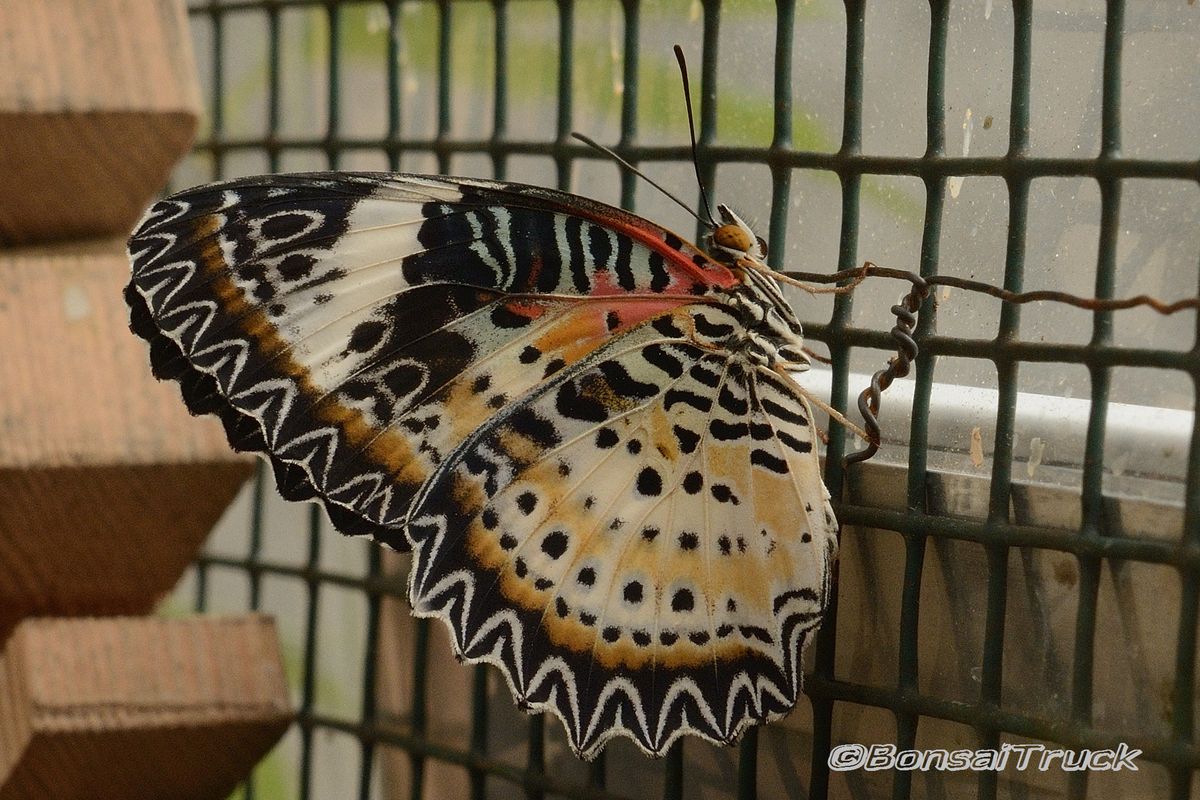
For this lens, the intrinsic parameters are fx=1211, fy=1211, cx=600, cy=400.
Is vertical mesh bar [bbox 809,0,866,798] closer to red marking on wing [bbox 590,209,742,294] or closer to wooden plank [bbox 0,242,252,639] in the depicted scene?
red marking on wing [bbox 590,209,742,294]

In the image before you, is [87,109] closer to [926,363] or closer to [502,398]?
[502,398]

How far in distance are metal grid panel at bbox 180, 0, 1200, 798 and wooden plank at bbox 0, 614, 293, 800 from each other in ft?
0.36

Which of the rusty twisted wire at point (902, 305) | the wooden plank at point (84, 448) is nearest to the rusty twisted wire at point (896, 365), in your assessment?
the rusty twisted wire at point (902, 305)

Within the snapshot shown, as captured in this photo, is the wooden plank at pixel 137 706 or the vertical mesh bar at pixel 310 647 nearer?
the wooden plank at pixel 137 706

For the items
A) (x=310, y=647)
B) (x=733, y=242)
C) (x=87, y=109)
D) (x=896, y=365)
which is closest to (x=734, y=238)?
(x=733, y=242)

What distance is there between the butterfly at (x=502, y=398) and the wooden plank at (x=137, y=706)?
0.79 feet

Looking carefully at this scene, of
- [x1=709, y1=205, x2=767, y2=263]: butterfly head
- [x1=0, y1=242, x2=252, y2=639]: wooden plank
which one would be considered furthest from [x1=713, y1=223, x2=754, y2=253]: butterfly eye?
[x1=0, y1=242, x2=252, y2=639]: wooden plank

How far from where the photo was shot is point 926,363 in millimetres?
642

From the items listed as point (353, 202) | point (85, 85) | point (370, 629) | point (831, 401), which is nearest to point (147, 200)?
point (85, 85)

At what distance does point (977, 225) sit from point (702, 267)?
0.15 m

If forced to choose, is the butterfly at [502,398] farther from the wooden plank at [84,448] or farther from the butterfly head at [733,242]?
the wooden plank at [84,448]

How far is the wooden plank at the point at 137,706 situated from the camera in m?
0.76

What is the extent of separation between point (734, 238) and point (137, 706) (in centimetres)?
50

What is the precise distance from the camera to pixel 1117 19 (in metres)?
0.56
